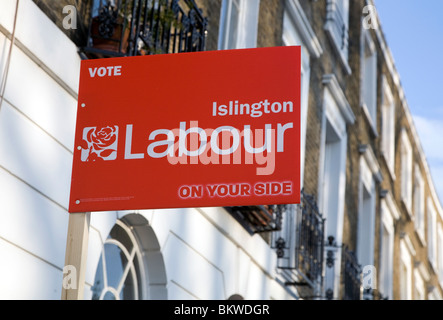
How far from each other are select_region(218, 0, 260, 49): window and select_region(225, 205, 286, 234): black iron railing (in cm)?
197

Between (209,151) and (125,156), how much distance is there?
46cm

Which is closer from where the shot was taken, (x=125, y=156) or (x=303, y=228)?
(x=125, y=156)

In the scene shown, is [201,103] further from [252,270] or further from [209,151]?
[252,270]

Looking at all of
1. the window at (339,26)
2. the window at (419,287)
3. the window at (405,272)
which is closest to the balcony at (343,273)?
the window at (339,26)

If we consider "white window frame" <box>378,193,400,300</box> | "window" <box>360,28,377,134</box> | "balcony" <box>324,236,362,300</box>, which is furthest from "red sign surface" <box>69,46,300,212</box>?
"white window frame" <box>378,193,400,300</box>

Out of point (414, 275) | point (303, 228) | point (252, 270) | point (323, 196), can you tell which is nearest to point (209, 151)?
point (252, 270)

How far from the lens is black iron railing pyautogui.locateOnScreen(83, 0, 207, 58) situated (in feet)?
21.4

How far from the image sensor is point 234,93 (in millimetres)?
4414

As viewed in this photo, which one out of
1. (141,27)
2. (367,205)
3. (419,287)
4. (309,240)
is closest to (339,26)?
(367,205)

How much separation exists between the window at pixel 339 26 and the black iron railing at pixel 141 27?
6.35 meters

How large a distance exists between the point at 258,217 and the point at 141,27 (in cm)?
325

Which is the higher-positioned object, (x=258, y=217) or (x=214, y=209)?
(x=258, y=217)

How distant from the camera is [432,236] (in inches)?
1075

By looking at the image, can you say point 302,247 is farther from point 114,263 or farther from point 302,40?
point 114,263
